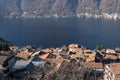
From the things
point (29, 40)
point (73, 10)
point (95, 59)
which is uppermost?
point (95, 59)

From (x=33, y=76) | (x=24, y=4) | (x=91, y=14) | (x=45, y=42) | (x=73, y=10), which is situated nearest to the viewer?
(x=33, y=76)

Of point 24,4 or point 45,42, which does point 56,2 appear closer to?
point 24,4

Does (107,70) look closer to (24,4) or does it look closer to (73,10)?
(73,10)

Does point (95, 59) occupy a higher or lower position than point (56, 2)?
higher

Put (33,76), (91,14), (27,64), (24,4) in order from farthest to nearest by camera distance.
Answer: (24,4) → (91,14) → (27,64) → (33,76)

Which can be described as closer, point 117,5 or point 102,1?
point 117,5

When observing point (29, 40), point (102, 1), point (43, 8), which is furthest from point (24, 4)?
point (29, 40)

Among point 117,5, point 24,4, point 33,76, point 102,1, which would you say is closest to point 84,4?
point 102,1
